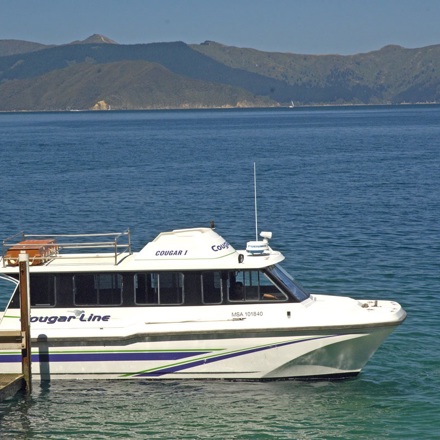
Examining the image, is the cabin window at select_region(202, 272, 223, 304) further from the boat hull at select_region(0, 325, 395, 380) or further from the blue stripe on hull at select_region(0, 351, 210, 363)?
the blue stripe on hull at select_region(0, 351, 210, 363)

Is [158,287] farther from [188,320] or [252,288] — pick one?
[252,288]

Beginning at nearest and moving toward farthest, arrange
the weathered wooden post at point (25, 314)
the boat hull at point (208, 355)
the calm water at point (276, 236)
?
the calm water at point (276, 236), the weathered wooden post at point (25, 314), the boat hull at point (208, 355)

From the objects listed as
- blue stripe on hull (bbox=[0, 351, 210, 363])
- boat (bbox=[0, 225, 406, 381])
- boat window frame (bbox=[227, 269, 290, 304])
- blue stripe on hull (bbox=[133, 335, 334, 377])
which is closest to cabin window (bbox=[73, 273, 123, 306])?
boat (bbox=[0, 225, 406, 381])

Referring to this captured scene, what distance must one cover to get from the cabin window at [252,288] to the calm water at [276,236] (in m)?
1.85

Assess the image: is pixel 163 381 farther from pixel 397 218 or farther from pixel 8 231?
pixel 397 218

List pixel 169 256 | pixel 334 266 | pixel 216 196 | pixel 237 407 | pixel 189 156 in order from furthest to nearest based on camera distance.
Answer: pixel 189 156
pixel 216 196
pixel 334 266
pixel 169 256
pixel 237 407

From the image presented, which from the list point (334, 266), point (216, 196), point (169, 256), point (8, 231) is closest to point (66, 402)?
point (169, 256)

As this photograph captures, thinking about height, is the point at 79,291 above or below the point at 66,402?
above

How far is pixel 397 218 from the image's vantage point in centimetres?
4697

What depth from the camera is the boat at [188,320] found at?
20125 mm

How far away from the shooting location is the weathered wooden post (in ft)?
65.0

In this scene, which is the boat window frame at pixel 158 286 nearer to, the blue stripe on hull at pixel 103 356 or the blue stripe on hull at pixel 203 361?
the blue stripe on hull at pixel 103 356

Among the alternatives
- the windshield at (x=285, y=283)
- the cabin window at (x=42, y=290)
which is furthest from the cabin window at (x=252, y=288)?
the cabin window at (x=42, y=290)

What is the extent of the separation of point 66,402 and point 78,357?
0.96 m
